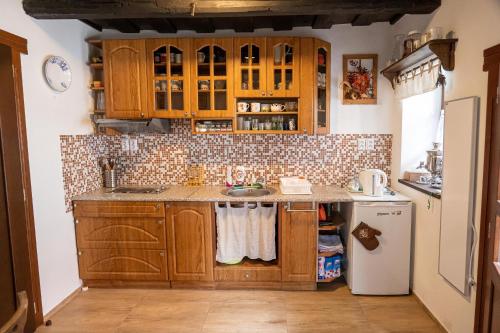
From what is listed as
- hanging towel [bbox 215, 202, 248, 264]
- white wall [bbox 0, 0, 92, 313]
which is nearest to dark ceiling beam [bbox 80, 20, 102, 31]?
white wall [bbox 0, 0, 92, 313]

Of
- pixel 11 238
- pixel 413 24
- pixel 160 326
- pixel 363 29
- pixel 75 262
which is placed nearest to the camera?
pixel 11 238

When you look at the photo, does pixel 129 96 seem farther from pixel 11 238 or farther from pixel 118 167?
pixel 11 238

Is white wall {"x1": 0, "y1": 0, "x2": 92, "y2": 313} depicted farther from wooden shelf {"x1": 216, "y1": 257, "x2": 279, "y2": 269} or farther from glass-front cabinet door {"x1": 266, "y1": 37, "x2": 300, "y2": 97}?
glass-front cabinet door {"x1": 266, "y1": 37, "x2": 300, "y2": 97}

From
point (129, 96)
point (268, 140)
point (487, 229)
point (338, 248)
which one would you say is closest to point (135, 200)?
point (129, 96)

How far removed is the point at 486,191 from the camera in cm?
167

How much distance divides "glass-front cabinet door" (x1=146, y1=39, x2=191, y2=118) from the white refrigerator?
1770 mm

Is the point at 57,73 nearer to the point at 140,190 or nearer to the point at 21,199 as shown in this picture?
the point at 21,199

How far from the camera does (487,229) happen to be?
167 cm

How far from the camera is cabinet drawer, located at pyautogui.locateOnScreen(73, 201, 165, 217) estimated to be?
2633mm

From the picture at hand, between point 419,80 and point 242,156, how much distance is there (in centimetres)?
164

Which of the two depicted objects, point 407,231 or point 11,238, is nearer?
point 11,238

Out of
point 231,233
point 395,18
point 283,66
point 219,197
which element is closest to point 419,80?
point 395,18

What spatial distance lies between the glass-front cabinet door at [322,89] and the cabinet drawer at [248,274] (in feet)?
4.23

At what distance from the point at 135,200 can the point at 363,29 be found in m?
2.57
